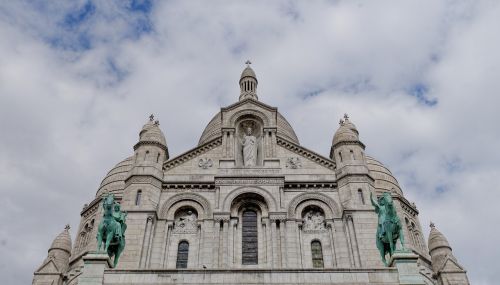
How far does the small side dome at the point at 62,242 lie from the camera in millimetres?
34844

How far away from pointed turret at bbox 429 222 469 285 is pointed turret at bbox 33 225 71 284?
25.9 m

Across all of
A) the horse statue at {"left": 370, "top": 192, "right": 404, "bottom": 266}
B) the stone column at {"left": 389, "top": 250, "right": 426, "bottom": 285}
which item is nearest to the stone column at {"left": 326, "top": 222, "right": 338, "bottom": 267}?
the horse statue at {"left": 370, "top": 192, "right": 404, "bottom": 266}

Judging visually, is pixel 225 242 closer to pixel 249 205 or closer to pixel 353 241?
pixel 249 205

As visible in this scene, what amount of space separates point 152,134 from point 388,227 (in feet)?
53.9

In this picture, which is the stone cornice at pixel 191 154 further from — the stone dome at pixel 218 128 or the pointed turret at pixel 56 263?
the pointed turret at pixel 56 263

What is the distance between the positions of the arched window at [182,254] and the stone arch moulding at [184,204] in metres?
1.64

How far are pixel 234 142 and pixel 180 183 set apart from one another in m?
4.57

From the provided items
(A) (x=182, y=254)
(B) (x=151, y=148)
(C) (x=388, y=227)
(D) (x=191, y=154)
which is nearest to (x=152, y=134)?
(B) (x=151, y=148)

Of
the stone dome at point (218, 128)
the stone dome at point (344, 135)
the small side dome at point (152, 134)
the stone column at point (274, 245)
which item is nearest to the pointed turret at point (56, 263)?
the small side dome at point (152, 134)

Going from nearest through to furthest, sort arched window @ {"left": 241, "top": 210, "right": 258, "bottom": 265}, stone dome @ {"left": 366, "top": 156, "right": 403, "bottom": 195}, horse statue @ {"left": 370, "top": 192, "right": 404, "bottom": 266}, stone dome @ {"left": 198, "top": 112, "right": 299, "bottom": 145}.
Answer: horse statue @ {"left": 370, "top": 192, "right": 404, "bottom": 266}, arched window @ {"left": 241, "top": 210, "right": 258, "bottom": 265}, stone dome @ {"left": 366, "top": 156, "right": 403, "bottom": 195}, stone dome @ {"left": 198, "top": 112, "right": 299, "bottom": 145}

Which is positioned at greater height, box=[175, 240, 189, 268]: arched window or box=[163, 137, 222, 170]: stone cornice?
box=[163, 137, 222, 170]: stone cornice

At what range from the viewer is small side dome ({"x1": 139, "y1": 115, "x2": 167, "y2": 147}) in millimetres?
29647

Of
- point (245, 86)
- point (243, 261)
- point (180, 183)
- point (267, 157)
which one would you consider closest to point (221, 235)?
point (243, 261)

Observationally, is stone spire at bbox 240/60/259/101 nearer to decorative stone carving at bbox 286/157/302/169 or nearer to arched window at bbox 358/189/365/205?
decorative stone carving at bbox 286/157/302/169
